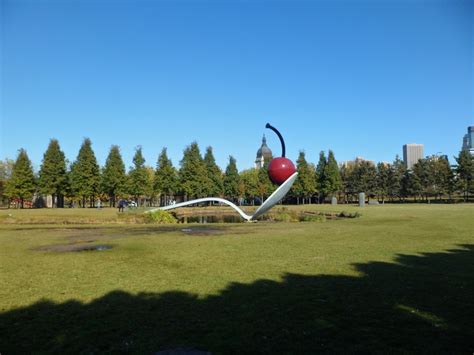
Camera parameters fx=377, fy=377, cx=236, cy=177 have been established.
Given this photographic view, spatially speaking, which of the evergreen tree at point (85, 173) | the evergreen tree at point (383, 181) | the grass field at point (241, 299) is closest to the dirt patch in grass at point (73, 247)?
the grass field at point (241, 299)

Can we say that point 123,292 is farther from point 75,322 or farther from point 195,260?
point 195,260

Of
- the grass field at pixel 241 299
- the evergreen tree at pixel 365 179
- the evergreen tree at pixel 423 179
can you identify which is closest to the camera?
the grass field at pixel 241 299

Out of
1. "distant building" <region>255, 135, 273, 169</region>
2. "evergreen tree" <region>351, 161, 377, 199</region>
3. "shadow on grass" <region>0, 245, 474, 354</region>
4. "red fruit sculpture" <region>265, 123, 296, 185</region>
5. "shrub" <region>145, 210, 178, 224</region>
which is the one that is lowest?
"shadow on grass" <region>0, 245, 474, 354</region>

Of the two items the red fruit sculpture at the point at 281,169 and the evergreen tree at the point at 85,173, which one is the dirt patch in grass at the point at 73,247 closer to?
the red fruit sculpture at the point at 281,169

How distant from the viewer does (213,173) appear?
66.3m

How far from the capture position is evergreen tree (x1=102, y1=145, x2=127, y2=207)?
59.3 meters

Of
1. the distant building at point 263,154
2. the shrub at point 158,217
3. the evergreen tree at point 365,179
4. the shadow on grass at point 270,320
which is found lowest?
the shadow on grass at point 270,320

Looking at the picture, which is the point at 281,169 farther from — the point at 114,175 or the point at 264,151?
the point at 264,151

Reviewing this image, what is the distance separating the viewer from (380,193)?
71.3 m

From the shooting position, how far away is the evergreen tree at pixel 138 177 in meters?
60.3

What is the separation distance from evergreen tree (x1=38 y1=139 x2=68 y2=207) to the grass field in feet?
159

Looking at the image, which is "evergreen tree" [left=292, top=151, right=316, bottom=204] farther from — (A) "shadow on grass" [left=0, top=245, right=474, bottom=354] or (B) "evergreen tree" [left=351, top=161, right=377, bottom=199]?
(A) "shadow on grass" [left=0, top=245, right=474, bottom=354]

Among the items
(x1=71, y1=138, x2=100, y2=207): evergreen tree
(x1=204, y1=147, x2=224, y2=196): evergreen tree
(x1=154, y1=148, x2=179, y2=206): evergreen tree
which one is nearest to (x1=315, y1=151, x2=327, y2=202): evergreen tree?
(x1=204, y1=147, x2=224, y2=196): evergreen tree

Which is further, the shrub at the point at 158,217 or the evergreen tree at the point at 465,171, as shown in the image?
the evergreen tree at the point at 465,171
